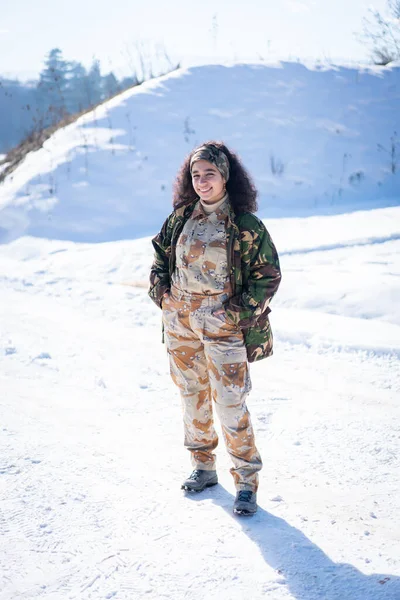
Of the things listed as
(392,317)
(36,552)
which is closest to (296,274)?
(392,317)

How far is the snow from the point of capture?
2051mm

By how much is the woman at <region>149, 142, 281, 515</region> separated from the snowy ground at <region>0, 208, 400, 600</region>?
34 centimetres

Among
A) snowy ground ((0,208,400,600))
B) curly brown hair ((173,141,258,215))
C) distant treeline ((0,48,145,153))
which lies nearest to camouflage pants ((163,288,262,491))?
snowy ground ((0,208,400,600))

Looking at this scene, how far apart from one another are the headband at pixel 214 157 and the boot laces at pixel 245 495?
4.84ft

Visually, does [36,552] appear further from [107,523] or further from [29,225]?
[29,225]

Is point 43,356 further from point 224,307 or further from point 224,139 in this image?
point 224,139

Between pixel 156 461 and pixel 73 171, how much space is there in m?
8.82

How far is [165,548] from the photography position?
2.18 m

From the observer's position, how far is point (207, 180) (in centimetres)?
238

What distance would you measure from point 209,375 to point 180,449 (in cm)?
83

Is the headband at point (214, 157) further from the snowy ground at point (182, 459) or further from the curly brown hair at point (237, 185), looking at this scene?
the snowy ground at point (182, 459)

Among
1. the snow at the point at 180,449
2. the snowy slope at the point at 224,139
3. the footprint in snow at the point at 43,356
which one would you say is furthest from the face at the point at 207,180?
the snowy slope at the point at 224,139

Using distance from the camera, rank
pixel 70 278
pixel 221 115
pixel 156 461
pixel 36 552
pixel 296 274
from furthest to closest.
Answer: pixel 221 115 → pixel 70 278 → pixel 296 274 → pixel 156 461 → pixel 36 552

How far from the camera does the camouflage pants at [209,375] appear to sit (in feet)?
7.88
